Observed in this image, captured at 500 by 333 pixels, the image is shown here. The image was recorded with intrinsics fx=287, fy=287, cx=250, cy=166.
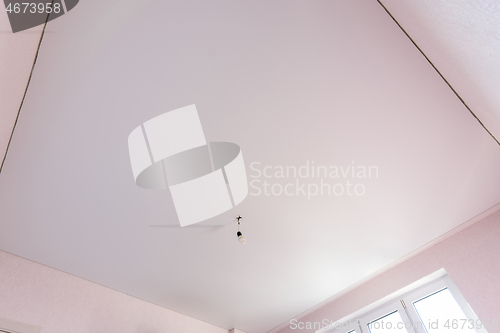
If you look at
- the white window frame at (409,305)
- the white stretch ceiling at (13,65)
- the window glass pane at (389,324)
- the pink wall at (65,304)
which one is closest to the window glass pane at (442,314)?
the white window frame at (409,305)

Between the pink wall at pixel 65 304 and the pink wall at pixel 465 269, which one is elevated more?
the pink wall at pixel 65 304

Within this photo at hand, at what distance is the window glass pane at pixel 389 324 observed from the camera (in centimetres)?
278

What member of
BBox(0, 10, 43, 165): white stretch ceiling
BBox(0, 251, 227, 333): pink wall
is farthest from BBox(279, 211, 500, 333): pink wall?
BBox(0, 10, 43, 165): white stretch ceiling

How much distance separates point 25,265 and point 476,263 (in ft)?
12.0

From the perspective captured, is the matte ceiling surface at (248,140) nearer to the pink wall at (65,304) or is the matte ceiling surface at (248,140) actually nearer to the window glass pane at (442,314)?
the pink wall at (65,304)

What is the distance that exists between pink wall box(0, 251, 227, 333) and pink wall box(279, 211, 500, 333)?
2.16m

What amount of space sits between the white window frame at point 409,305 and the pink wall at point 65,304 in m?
2.02

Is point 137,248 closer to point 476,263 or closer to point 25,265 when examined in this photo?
point 25,265

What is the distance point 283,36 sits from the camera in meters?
1.29

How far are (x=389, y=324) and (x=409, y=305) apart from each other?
11.5 inches

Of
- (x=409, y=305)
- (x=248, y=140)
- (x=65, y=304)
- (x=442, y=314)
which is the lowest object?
(x=442, y=314)

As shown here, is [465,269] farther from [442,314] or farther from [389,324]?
[389,324]

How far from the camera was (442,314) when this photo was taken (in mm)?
2555

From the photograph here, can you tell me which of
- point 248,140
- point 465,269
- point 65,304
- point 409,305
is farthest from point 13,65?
point 409,305
